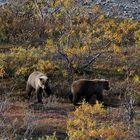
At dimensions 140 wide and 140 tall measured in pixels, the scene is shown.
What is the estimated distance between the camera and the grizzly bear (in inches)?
671

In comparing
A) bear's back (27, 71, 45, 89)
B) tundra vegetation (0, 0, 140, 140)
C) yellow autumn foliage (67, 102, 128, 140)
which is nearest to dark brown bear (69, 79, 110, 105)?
tundra vegetation (0, 0, 140, 140)

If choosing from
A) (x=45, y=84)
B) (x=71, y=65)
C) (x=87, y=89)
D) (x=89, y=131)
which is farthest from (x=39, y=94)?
(x=89, y=131)

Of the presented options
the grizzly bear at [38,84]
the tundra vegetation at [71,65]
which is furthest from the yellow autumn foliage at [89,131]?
the grizzly bear at [38,84]

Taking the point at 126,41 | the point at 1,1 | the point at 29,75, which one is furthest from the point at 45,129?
the point at 1,1

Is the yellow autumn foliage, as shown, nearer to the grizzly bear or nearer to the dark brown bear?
the dark brown bear

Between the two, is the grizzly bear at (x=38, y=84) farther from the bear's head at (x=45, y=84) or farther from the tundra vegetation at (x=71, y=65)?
the tundra vegetation at (x=71, y=65)

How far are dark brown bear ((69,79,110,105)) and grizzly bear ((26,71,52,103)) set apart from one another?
0.74 metres

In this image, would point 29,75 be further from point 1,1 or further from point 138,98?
point 1,1

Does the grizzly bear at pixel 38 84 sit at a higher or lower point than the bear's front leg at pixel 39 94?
higher

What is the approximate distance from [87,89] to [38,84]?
148 centimetres

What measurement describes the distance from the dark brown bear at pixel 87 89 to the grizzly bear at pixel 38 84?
0.74 meters

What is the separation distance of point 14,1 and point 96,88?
1136 centimetres

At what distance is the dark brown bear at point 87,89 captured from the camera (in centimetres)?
1712

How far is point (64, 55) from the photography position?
1866 cm
